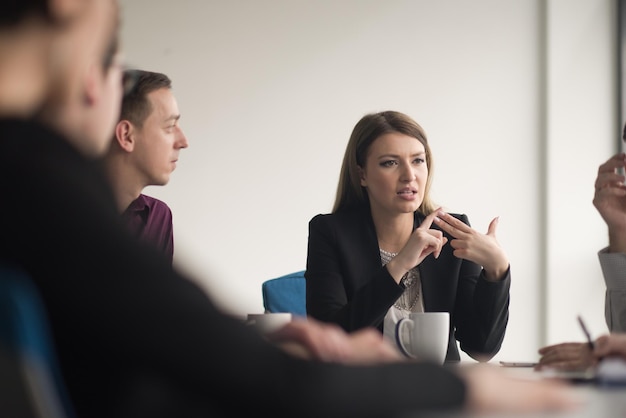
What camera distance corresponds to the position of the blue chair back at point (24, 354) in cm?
45

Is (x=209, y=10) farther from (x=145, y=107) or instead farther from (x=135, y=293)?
(x=135, y=293)

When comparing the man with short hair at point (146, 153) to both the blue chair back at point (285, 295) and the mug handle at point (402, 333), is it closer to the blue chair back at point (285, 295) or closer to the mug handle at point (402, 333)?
the blue chair back at point (285, 295)

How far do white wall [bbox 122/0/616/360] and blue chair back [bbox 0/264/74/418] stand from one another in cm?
429

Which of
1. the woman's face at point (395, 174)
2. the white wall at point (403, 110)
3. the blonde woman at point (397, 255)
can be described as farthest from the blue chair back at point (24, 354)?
the white wall at point (403, 110)

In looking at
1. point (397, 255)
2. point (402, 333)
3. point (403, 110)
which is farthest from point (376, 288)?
point (403, 110)

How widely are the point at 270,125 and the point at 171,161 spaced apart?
73.8 inches

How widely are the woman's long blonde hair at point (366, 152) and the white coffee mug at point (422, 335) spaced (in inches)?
53.2

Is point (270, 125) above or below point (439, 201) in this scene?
above

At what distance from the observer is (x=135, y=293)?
505 millimetres

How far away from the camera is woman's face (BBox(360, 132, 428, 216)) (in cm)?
273

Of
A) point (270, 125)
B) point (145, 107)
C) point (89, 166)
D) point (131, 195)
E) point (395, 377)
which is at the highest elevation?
point (270, 125)

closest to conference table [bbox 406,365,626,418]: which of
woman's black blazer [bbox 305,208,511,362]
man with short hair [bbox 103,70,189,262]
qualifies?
woman's black blazer [bbox 305,208,511,362]

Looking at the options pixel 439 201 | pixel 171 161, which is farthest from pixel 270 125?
pixel 171 161

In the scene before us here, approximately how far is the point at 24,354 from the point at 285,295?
2432 millimetres
